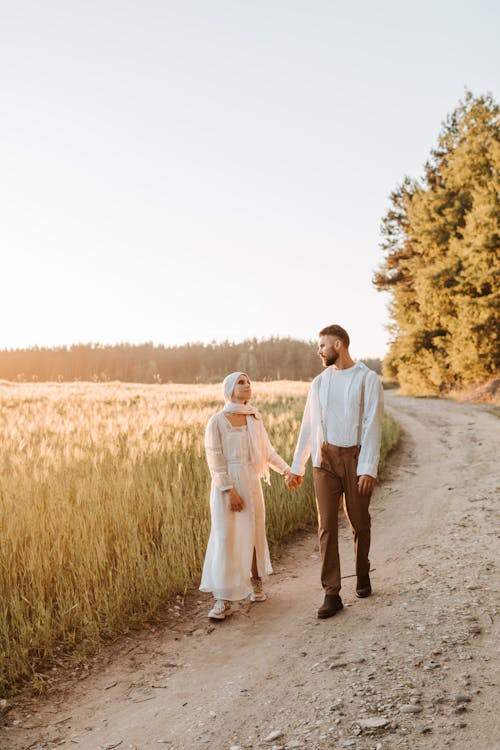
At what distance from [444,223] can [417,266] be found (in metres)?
2.97

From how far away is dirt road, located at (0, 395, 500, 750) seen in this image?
12.9ft

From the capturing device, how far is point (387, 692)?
13.9ft

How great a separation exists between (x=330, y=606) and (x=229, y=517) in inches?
47.1

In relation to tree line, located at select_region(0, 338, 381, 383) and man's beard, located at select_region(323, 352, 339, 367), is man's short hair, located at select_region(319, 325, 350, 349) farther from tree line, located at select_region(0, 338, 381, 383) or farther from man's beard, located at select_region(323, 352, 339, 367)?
tree line, located at select_region(0, 338, 381, 383)

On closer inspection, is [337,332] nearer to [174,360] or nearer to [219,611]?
[219,611]

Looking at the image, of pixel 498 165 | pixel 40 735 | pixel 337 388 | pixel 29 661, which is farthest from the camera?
pixel 498 165

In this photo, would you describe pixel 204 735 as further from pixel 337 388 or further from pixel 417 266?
pixel 417 266

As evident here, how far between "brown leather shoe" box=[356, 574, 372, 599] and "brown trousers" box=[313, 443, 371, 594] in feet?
1.56

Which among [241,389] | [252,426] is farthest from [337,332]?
[252,426]

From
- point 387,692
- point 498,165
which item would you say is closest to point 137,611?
point 387,692

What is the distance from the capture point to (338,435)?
5914mm

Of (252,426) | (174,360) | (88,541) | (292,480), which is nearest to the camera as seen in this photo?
(292,480)

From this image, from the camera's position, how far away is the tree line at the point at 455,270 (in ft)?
97.3

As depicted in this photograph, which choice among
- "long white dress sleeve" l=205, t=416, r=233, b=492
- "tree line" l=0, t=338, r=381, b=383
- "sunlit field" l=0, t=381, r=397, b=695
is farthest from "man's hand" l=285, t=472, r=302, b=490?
"tree line" l=0, t=338, r=381, b=383
